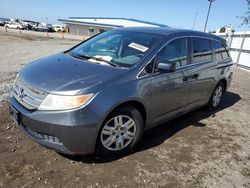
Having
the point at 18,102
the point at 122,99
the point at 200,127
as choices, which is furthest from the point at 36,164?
the point at 200,127

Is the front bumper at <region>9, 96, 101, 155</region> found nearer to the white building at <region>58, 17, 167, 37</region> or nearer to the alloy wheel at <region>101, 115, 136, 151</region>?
the alloy wheel at <region>101, 115, 136, 151</region>

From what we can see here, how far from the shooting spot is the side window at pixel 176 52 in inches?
Answer: 155

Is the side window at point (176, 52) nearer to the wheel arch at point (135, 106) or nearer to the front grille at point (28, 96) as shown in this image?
the wheel arch at point (135, 106)

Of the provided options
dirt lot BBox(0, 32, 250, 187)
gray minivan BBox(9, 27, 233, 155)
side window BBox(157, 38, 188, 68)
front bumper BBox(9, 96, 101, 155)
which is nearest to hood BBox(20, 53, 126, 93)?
gray minivan BBox(9, 27, 233, 155)

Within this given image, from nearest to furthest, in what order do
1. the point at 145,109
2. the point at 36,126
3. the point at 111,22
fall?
the point at 36,126, the point at 145,109, the point at 111,22

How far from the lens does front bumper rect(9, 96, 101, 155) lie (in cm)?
289

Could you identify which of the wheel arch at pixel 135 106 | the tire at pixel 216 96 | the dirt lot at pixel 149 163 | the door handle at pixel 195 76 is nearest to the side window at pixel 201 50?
the door handle at pixel 195 76

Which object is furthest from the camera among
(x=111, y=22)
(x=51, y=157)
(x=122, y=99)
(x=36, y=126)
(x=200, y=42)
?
(x=111, y=22)

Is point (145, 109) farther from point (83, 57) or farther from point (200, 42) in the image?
point (200, 42)

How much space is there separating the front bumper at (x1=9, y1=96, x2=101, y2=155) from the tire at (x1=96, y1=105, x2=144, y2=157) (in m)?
0.19

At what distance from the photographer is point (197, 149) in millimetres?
4141

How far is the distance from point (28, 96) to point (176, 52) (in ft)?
7.91

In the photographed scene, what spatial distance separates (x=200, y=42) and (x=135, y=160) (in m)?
2.68

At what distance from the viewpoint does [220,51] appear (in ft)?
18.9
